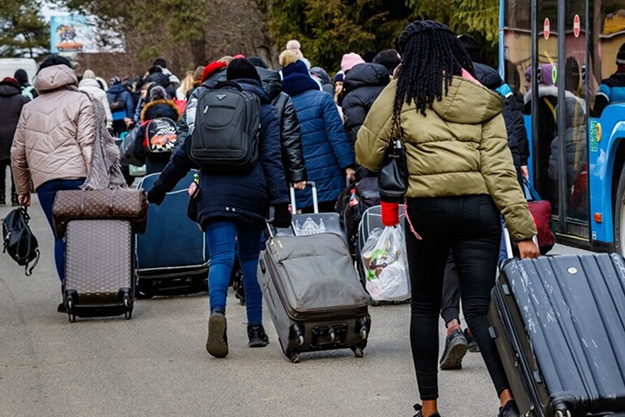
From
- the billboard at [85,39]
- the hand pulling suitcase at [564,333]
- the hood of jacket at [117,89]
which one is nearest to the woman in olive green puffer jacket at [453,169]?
the hand pulling suitcase at [564,333]

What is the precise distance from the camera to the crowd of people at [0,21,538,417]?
6059 mm

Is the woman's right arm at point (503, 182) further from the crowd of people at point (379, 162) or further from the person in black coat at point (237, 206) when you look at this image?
the person in black coat at point (237, 206)

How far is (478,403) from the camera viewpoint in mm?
7066

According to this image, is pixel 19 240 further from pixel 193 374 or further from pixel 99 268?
pixel 193 374

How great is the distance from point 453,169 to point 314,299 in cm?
227

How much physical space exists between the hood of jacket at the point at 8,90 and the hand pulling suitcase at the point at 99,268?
10.8m

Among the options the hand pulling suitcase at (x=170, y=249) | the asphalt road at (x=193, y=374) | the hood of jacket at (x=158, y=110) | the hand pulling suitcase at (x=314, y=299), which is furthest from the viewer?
the hood of jacket at (x=158, y=110)

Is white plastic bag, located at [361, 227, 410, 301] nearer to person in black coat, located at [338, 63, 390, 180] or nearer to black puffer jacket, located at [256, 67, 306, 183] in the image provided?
black puffer jacket, located at [256, 67, 306, 183]

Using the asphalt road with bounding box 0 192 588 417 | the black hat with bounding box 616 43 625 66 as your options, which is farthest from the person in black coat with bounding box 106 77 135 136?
the black hat with bounding box 616 43 625 66

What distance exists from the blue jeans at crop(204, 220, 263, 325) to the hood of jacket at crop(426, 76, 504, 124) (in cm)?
266

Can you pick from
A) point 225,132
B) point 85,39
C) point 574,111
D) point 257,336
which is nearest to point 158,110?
point 574,111

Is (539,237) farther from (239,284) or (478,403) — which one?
(239,284)

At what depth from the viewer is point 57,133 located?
1038 centimetres

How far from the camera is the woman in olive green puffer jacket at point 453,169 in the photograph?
604 centimetres
